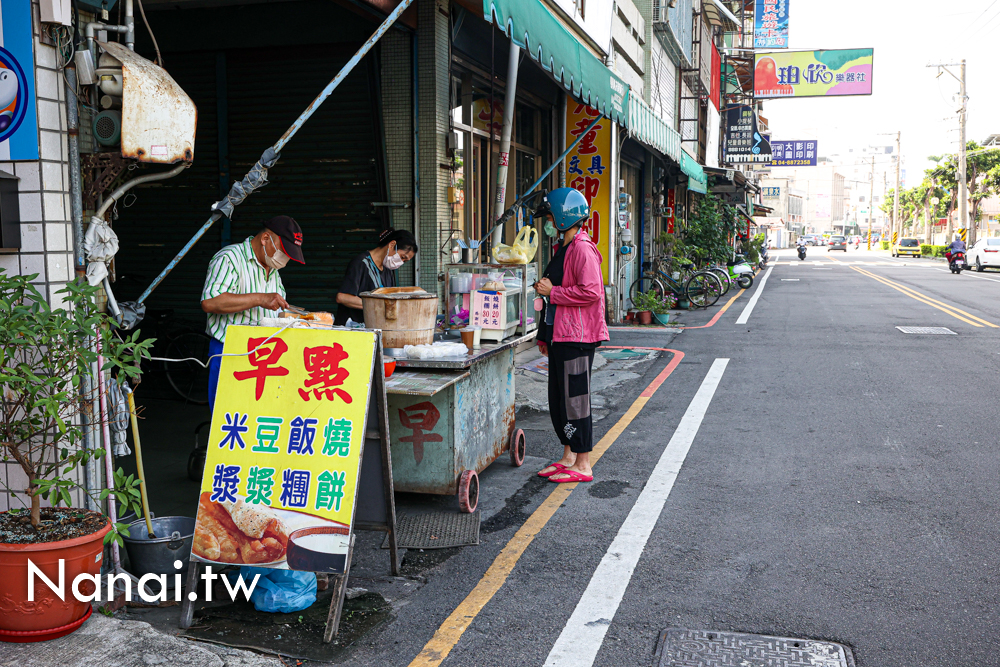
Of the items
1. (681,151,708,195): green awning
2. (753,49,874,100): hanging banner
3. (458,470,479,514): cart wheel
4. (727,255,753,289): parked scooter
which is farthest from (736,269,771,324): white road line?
(458,470,479,514): cart wheel

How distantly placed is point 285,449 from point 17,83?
2.07 meters

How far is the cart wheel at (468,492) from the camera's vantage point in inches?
197

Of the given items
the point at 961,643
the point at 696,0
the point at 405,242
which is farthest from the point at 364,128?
the point at 696,0

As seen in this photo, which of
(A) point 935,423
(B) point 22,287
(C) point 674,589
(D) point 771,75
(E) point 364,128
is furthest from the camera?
(D) point 771,75

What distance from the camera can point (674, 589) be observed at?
3959 mm

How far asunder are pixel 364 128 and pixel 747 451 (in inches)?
192

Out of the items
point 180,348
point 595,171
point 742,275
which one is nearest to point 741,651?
point 180,348

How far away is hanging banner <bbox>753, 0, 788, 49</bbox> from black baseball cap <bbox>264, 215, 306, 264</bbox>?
34362 mm

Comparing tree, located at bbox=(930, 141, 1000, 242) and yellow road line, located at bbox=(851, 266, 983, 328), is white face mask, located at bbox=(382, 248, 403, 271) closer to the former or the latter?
yellow road line, located at bbox=(851, 266, 983, 328)

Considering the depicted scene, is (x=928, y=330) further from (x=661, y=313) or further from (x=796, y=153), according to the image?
(x=796, y=153)

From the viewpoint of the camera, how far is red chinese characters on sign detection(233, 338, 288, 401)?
3.81m

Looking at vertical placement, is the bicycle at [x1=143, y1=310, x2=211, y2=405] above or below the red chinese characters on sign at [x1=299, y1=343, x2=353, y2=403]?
below

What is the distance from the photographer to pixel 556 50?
7359mm

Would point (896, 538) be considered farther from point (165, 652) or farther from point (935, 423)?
point (165, 652)
